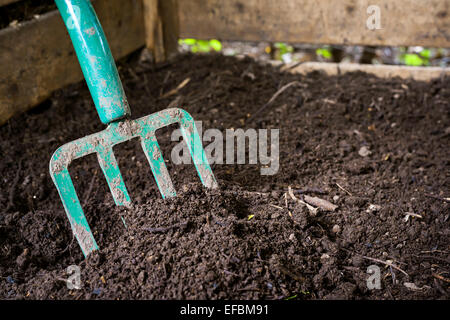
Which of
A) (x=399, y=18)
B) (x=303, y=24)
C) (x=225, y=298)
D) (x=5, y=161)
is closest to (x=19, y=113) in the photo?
(x=5, y=161)

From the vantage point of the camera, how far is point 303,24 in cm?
297

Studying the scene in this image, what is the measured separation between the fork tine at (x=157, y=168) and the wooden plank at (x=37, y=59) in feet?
3.02

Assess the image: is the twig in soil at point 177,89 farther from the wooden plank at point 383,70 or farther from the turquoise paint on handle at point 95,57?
the turquoise paint on handle at point 95,57

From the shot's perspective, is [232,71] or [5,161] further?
[232,71]

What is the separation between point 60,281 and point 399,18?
233 centimetres

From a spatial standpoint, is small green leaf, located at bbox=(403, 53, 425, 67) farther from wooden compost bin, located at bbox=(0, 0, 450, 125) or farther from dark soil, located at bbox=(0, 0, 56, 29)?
dark soil, located at bbox=(0, 0, 56, 29)

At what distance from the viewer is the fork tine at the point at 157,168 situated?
188cm

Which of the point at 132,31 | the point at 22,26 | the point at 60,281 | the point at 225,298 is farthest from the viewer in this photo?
the point at 132,31

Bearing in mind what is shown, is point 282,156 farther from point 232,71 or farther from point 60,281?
point 60,281

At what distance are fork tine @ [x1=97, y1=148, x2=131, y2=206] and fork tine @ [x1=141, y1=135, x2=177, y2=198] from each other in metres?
0.13

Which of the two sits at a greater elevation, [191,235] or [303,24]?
[303,24]

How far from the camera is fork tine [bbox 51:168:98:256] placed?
1.71 m

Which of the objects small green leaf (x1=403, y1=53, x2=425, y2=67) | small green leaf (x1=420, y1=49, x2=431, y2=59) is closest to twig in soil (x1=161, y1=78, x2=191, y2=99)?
small green leaf (x1=403, y1=53, x2=425, y2=67)

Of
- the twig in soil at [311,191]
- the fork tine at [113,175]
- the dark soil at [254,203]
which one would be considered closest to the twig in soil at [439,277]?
the dark soil at [254,203]
